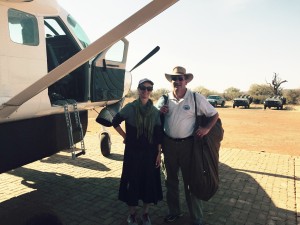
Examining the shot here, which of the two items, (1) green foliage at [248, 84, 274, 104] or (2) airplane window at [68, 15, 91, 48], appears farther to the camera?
(1) green foliage at [248, 84, 274, 104]

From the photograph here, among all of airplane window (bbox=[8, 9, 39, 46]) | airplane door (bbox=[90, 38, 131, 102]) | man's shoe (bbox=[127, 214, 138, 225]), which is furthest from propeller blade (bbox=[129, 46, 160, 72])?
man's shoe (bbox=[127, 214, 138, 225])

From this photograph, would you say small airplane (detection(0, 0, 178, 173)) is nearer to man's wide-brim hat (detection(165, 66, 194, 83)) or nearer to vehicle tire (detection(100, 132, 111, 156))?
man's wide-brim hat (detection(165, 66, 194, 83))

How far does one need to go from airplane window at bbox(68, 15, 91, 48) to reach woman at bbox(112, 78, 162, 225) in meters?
2.54

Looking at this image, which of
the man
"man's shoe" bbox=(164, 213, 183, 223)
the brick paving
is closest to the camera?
the man

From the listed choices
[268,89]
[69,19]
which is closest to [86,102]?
[69,19]

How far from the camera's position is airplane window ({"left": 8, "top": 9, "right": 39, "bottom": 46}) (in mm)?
3332

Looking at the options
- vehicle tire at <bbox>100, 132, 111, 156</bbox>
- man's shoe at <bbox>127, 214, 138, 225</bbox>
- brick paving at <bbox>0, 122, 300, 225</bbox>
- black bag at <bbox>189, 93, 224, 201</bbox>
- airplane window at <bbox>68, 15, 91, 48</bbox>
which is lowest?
brick paving at <bbox>0, 122, 300, 225</bbox>

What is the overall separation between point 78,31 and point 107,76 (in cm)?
119

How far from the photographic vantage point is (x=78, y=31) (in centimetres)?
558

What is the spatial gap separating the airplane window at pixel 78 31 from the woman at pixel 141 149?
8.32 feet

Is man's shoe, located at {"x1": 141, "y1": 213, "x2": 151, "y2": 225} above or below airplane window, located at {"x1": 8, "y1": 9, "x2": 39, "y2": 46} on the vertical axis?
below

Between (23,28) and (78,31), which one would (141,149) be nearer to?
(23,28)

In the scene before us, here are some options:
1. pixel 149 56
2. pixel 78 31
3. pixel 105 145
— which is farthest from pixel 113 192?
pixel 149 56

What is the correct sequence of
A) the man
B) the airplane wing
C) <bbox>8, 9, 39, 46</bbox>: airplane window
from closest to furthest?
1. the airplane wing
2. <bbox>8, 9, 39, 46</bbox>: airplane window
3. the man
